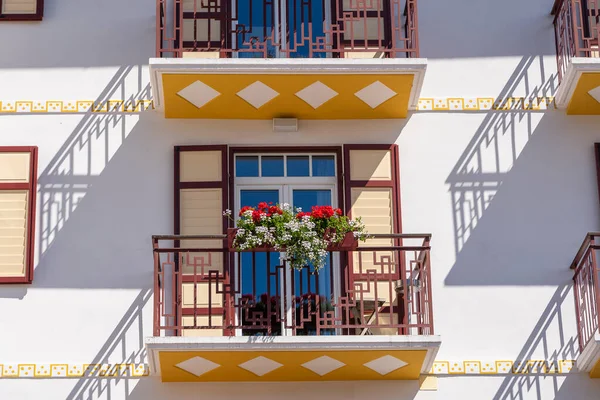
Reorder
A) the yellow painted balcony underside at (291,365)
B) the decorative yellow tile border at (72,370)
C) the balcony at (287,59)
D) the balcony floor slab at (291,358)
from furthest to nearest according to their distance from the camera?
1. the balcony at (287,59)
2. the decorative yellow tile border at (72,370)
3. the yellow painted balcony underside at (291,365)
4. the balcony floor slab at (291,358)

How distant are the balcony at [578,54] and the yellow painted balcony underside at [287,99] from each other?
5.47 feet

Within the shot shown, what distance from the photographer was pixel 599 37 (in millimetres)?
15711

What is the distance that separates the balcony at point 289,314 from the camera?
14609 millimetres

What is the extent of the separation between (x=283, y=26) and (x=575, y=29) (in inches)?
121

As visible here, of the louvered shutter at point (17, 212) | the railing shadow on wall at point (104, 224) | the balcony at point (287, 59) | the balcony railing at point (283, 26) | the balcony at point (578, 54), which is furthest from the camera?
the balcony railing at point (283, 26)

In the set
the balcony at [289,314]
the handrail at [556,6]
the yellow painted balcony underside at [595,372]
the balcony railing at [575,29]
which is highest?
the handrail at [556,6]

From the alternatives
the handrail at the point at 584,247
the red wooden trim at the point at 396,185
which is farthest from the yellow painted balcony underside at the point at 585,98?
the red wooden trim at the point at 396,185

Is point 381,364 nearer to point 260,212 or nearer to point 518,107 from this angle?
point 260,212

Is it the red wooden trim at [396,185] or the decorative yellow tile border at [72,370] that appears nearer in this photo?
the decorative yellow tile border at [72,370]

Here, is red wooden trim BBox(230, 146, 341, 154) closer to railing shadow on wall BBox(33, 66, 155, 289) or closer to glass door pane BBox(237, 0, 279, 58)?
glass door pane BBox(237, 0, 279, 58)

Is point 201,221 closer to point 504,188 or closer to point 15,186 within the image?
point 15,186

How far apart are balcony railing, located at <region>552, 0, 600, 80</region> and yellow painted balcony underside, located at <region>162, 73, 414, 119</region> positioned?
178 cm

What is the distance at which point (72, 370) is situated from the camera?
15.2m

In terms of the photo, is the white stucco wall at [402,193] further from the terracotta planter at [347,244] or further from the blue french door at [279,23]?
the terracotta planter at [347,244]
